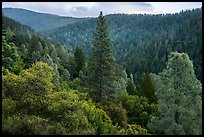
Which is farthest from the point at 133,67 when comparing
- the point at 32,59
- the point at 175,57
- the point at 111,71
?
the point at 175,57

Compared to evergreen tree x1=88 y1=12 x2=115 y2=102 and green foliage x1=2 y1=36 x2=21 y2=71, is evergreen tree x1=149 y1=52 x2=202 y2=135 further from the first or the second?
green foliage x1=2 y1=36 x2=21 y2=71

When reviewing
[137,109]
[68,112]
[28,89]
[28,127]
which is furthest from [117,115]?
[28,127]

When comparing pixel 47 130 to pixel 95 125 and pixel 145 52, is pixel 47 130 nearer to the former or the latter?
pixel 95 125

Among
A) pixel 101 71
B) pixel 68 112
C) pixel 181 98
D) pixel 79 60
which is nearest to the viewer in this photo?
pixel 68 112

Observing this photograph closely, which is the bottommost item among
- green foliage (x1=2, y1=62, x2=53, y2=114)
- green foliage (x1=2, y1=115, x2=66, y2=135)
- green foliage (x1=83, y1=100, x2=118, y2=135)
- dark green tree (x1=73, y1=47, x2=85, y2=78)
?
dark green tree (x1=73, y1=47, x2=85, y2=78)

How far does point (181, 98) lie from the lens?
920 inches

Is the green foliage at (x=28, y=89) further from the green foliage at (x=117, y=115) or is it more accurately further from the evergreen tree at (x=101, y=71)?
the evergreen tree at (x=101, y=71)

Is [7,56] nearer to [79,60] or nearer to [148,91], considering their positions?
[148,91]

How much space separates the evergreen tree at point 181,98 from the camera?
23.2m

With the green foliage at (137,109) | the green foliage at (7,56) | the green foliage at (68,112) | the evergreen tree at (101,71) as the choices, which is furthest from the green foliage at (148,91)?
the green foliage at (68,112)

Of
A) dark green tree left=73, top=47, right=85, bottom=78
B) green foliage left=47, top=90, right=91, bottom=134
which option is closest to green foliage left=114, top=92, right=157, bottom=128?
green foliage left=47, top=90, right=91, bottom=134

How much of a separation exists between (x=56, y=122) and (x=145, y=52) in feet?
595

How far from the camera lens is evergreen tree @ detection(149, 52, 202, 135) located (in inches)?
914

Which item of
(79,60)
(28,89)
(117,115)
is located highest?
(28,89)
